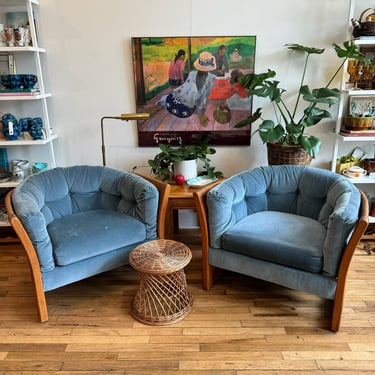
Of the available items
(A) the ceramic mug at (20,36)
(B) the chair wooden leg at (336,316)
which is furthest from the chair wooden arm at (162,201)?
(A) the ceramic mug at (20,36)

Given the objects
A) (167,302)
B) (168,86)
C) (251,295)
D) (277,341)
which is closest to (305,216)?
(251,295)

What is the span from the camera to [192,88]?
2.86 meters

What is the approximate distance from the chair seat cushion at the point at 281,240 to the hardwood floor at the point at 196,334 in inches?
14.2

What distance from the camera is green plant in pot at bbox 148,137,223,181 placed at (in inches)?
106

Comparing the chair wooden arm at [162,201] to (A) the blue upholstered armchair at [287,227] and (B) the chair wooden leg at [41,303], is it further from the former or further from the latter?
(B) the chair wooden leg at [41,303]

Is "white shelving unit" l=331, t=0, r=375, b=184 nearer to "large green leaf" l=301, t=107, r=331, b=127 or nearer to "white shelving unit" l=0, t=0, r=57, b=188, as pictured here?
"large green leaf" l=301, t=107, r=331, b=127

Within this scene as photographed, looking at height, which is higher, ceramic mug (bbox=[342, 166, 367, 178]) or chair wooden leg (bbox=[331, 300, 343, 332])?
ceramic mug (bbox=[342, 166, 367, 178])

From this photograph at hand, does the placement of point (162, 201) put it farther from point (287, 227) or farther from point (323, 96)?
point (323, 96)

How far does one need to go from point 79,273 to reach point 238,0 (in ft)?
7.33

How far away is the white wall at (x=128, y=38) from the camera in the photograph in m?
2.71

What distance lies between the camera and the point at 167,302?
214cm

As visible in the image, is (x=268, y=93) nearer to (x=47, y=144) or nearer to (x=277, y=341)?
(x=277, y=341)

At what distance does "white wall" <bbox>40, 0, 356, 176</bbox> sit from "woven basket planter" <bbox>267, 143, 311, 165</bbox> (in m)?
0.35

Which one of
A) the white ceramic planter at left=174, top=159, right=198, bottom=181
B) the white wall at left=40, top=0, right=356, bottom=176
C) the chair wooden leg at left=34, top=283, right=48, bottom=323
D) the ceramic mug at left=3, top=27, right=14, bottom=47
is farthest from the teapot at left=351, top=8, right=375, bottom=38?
the chair wooden leg at left=34, top=283, right=48, bottom=323
